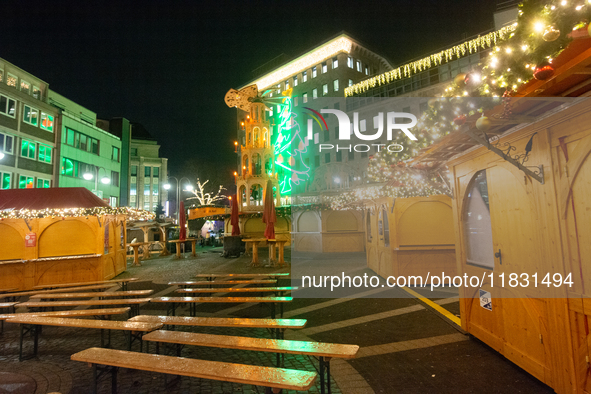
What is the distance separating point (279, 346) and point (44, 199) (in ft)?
39.4

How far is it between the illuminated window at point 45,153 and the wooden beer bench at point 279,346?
1211 inches

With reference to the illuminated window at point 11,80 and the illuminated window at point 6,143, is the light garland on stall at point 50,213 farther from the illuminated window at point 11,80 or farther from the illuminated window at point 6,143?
the illuminated window at point 11,80

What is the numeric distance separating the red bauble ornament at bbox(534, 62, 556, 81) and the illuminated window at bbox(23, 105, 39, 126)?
33503 millimetres

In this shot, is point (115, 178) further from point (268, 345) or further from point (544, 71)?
point (544, 71)

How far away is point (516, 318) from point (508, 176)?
2.09 meters

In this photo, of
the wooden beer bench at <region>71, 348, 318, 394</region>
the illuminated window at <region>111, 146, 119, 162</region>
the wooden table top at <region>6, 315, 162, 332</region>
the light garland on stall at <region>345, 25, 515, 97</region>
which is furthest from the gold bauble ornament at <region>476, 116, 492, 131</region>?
the illuminated window at <region>111, 146, 119, 162</region>

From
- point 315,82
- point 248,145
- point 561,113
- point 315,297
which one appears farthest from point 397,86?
point 561,113

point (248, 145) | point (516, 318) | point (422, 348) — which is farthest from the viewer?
point (248, 145)

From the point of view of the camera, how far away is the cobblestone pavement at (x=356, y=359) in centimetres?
400

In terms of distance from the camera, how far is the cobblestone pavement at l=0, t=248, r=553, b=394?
3996 millimetres

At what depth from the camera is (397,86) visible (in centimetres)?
3597

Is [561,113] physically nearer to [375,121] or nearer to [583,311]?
[583,311]

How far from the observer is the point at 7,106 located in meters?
23.2

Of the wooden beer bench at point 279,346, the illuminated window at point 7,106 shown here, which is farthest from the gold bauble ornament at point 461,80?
the illuminated window at point 7,106
